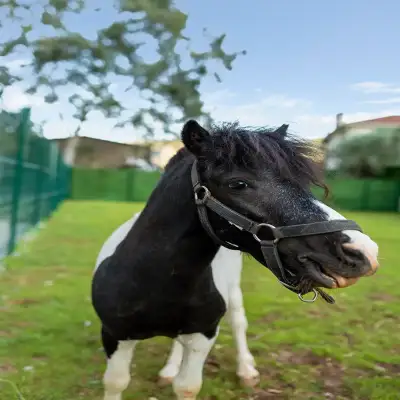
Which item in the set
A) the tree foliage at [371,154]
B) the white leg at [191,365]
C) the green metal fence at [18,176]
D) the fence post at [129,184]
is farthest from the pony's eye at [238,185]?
the tree foliage at [371,154]

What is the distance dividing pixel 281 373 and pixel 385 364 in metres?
0.92

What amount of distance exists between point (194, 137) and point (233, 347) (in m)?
2.54

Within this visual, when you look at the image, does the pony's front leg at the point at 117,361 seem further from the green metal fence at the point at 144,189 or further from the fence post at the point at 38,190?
the green metal fence at the point at 144,189

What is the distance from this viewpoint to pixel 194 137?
80.7 inches

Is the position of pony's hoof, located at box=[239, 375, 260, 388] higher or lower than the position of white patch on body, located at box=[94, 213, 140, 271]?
lower

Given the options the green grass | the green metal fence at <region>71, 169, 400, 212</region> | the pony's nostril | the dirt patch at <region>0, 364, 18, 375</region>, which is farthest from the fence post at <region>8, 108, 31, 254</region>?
the green metal fence at <region>71, 169, 400, 212</region>

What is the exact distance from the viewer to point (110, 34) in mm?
26469

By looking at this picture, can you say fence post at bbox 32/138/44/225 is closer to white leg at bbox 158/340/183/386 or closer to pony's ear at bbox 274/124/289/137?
white leg at bbox 158/340/183/386

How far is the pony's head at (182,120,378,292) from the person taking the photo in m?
1.72

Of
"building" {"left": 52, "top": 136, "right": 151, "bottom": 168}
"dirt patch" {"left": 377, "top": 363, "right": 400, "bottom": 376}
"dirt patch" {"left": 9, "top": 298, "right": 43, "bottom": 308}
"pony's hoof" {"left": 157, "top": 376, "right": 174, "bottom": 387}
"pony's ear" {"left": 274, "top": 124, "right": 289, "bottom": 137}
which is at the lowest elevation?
"dirt patch" {"left": 9, "top": 298, "right": 43, "bottom": 308}

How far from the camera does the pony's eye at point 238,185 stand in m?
1.94

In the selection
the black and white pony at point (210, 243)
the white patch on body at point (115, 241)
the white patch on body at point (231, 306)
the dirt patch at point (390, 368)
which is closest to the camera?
the black and white pony at point (210, 243)

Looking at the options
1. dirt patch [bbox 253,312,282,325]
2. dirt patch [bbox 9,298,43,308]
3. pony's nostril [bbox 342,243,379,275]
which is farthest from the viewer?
dirt patch [bbox 9,298,43,308]

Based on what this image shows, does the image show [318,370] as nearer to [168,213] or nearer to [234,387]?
[234,387]
